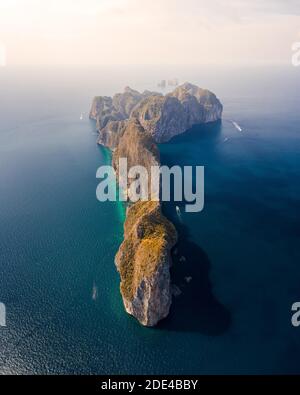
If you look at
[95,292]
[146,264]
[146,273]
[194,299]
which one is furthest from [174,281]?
[95,292]

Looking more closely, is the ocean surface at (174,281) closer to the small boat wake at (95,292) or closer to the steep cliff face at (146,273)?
the small boat wake at (95,292)

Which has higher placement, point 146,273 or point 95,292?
point 146,273

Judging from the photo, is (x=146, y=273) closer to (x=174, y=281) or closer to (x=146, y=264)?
(x=146, y=264)

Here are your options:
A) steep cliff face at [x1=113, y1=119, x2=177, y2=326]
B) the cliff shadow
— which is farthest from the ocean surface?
steep cliff face at [x1=113, y1=119, x2=177, y2=326]

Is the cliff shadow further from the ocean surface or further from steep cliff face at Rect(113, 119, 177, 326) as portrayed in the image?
steep cliff face at Rect(113, 119, 177, 326)

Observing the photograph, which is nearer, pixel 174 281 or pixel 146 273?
pixel 146 273

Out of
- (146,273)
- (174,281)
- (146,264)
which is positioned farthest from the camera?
(174,281)

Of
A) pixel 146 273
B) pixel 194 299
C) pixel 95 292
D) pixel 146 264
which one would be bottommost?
pixel 95 292
